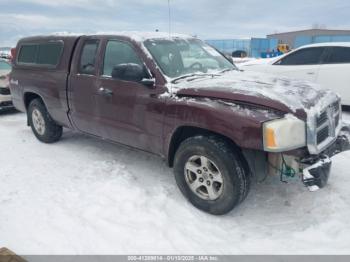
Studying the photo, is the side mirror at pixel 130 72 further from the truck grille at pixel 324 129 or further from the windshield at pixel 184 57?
the truck grille at pixel 324 129

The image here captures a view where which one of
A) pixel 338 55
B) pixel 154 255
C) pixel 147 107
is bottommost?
pixel 154 255

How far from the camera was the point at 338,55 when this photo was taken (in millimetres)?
7625

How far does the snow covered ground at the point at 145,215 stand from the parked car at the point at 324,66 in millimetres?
3163

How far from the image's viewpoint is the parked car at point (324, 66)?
24.6 feet

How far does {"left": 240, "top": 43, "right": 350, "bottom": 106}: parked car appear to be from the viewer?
7500 mm

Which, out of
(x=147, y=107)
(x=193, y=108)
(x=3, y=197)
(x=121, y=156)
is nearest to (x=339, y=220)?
(x=193, y=108)

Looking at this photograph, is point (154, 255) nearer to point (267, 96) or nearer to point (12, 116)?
point (267, 96)

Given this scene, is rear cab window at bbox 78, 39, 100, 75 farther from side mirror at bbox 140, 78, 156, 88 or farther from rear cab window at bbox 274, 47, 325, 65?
rear cab window at bbox 274, 47, 325, 65

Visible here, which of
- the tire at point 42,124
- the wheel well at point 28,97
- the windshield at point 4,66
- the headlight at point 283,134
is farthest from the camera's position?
the windshield at point 4,66

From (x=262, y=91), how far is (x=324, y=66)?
17.1ft

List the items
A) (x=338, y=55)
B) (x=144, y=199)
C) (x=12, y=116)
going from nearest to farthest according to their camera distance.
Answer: (x=144, y=199)
(x=338, y=55)
(x=12, y=116)

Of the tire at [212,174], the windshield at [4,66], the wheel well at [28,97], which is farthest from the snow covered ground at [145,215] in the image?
the windshield at [4,66]

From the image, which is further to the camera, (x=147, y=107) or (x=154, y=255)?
(x=147, y=107)

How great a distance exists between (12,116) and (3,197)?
518 centimetres
